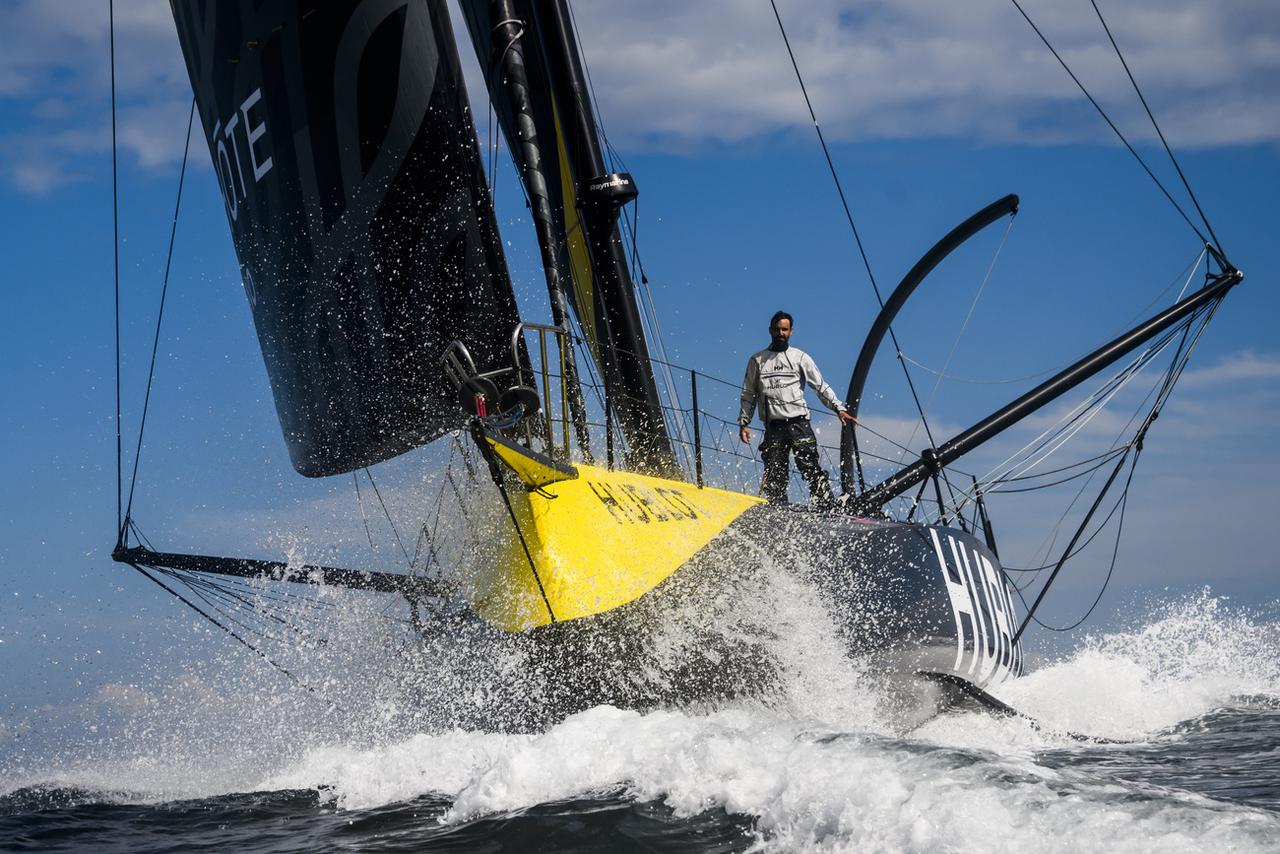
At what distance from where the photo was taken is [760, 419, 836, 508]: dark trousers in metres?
6.04

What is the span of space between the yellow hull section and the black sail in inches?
30.8

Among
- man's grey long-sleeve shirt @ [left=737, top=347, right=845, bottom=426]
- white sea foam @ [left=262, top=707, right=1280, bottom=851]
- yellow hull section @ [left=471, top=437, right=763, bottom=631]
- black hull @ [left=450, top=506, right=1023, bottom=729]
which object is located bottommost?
white sea foam @ [left=262, top=707, right=1280, bottom=851]

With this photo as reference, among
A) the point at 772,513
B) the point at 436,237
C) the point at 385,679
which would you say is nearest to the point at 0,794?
the point at 385,679

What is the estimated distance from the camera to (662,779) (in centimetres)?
315

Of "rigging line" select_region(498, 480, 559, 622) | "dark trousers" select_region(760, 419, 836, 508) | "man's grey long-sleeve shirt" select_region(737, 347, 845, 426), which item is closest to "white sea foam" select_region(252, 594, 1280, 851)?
"rigging line" select_region(498, 480, 559, 622)

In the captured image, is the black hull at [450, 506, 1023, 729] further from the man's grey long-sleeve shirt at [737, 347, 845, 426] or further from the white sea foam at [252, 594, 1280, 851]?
the man's grey long-sleeve shirt at [737, 347, 845, 426]

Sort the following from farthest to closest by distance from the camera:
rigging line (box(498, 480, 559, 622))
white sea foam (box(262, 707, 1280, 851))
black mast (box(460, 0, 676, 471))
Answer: black mast (box(460, 0, 676, 471)) < rigging line (box(498, 480, 559, 622)) < white sea foam (box(262, 707, 1280, 851))

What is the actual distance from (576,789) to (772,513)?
1.93 meters

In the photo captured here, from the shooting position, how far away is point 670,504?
14.8 ft

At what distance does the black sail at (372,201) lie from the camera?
16.0 ft

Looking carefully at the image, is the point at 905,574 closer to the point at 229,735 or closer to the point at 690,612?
the point at 690,612

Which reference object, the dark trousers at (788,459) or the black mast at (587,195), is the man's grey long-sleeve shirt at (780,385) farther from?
the black mast at (587,195)

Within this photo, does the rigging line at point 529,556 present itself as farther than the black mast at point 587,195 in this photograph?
No

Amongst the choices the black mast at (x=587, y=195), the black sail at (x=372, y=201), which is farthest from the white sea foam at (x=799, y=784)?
the black mast at (x=587, y=195)
